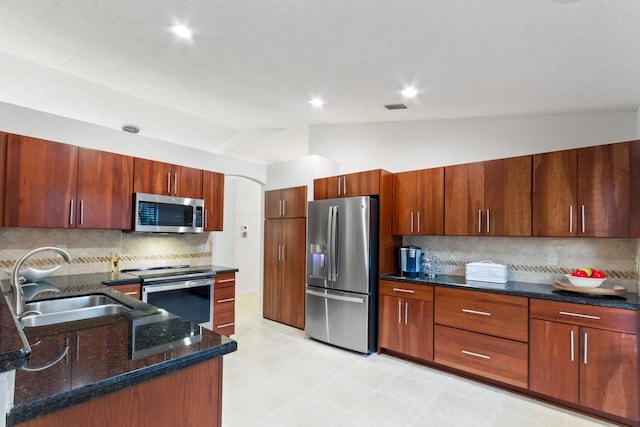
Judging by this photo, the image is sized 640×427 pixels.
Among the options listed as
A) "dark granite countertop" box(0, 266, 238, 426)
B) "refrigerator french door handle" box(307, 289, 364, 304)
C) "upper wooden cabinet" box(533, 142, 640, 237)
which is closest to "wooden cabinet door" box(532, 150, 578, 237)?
"upper wooden cabinet" box(533, 142, 640, 237)

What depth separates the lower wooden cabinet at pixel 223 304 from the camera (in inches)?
152

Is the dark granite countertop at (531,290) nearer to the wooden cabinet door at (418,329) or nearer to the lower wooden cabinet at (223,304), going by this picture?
the wooden cabinet door at (418,329)

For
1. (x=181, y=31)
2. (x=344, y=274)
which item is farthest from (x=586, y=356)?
(x=181, y=31)

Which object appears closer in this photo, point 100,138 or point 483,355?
point 483,355

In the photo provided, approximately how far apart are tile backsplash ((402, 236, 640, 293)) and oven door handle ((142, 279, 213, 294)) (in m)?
2.64

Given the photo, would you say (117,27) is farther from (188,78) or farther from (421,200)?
(421,200)

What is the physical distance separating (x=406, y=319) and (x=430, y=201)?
52.2 inches

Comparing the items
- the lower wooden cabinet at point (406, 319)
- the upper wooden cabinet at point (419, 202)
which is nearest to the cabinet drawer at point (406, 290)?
the lower wooden cabinet at point (406, 319)

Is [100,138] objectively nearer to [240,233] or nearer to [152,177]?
[152,177]

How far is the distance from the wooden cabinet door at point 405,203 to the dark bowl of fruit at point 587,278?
1.49 metres

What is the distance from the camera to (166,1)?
6.70 ft

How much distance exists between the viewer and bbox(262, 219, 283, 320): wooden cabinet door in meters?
4.84

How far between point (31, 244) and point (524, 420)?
455 centimetres

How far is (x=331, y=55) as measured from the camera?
100 inches
